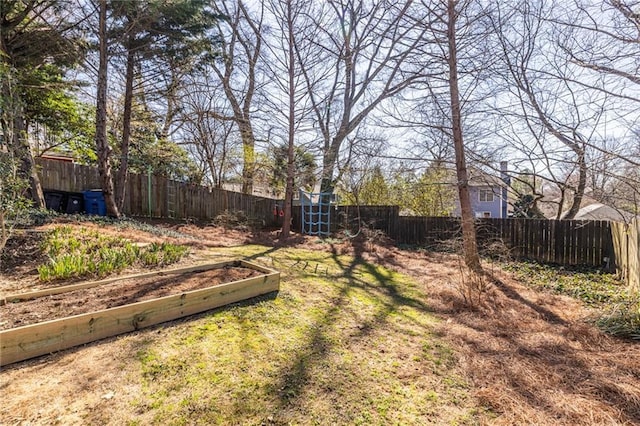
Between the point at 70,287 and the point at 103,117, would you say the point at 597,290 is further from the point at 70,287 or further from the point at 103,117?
the point at 103,117

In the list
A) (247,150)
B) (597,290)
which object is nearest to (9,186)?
(597,290)

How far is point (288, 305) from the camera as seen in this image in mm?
3125

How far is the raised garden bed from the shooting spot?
1.89 meters

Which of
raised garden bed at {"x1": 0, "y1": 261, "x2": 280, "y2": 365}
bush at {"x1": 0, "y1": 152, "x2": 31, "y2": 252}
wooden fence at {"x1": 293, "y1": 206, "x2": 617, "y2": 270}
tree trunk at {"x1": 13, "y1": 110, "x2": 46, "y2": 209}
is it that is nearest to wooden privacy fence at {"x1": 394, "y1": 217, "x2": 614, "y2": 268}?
wooden fence at {"x1": 293, "y1": 206, "x2": 617, "y2": 270}

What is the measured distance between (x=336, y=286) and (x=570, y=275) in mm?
5134

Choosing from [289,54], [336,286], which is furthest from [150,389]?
[289,54]

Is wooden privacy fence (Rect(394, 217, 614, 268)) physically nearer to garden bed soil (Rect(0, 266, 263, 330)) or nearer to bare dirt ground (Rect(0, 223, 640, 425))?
bare dirt ground (Rect(0, 223, 640, 425))

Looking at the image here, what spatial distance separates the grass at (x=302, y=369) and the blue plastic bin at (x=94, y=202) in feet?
24.7

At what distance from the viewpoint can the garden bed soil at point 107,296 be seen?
2.20 meters

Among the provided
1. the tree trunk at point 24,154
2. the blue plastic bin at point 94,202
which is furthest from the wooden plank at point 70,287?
the blue plastic bin at point 94,202

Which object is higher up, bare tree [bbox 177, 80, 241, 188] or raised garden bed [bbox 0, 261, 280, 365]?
bare tree [bbox 177, 80, 241, 188]

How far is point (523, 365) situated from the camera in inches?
88.2

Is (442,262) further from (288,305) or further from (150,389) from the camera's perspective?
(150,389)

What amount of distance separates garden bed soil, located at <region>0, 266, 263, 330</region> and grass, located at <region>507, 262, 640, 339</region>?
4.03 metres
